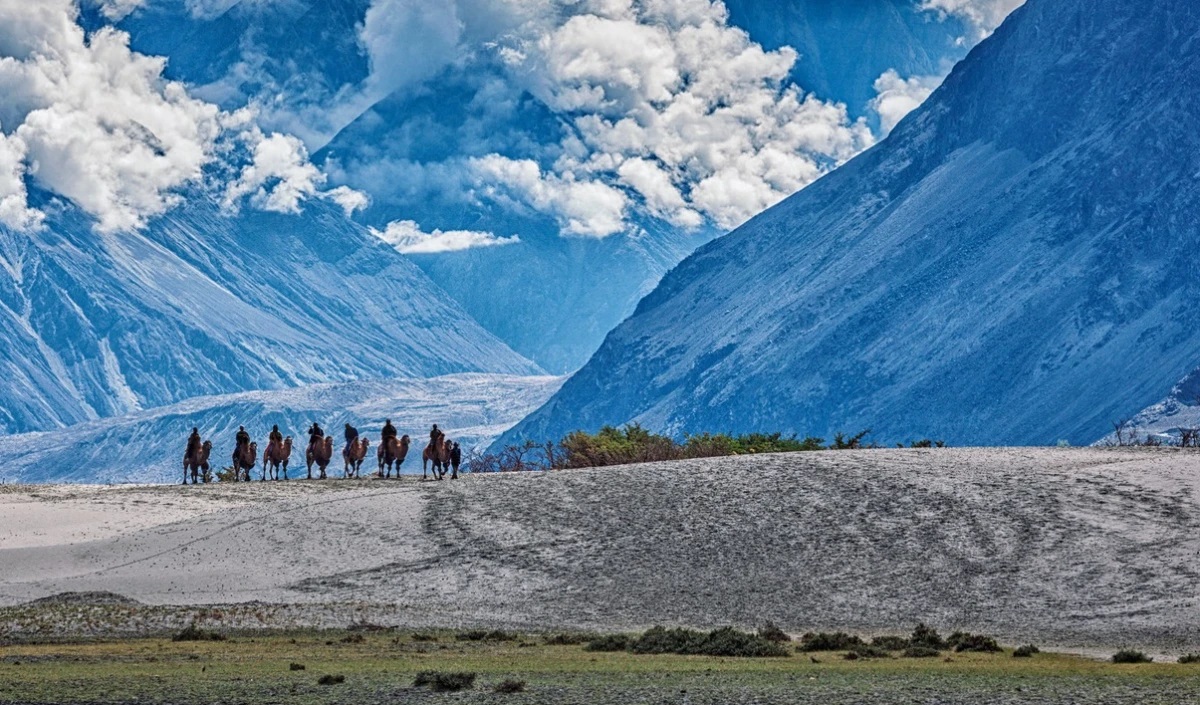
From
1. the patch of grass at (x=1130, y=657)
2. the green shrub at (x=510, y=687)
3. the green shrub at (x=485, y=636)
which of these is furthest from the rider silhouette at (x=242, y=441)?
the patch of grass at (x=1130, y=657)

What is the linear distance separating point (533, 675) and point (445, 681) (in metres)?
2.88

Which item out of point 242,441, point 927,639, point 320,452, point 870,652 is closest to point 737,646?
point 870,652

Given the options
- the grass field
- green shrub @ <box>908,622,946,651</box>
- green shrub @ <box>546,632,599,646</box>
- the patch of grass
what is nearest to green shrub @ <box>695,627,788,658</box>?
the grass field

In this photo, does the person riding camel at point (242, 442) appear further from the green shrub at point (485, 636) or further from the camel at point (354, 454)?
the green shrub at point (485, 636)

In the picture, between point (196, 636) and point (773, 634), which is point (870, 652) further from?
point (196, 636)

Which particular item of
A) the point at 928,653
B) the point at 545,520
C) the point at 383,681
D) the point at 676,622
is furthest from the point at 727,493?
the point at 383,681

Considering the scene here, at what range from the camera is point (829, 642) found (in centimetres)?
4162

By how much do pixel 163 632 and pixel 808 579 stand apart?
1841 centimetres

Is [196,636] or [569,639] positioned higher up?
[569,639]

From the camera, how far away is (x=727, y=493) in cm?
5966

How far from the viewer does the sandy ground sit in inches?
1881

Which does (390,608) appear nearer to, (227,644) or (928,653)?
(227,644)

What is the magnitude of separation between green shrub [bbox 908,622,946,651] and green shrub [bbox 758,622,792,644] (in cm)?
311

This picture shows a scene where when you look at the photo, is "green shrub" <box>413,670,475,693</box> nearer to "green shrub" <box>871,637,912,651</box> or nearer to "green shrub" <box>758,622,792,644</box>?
"green shrub" <box>758,622,792,644</box>
